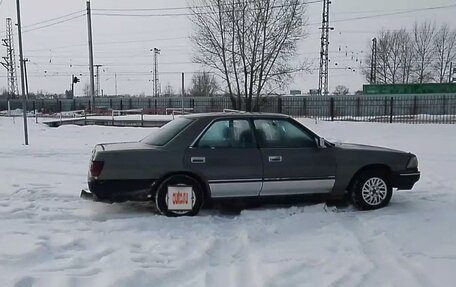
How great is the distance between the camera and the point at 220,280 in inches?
148

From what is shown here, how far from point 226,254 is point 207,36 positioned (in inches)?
793

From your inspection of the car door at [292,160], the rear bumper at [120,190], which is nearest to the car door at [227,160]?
the car door at [292,160]

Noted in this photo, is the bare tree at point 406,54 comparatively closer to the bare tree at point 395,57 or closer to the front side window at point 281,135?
the bare tree at point 395,57

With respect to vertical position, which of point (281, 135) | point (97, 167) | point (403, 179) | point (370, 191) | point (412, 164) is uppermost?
point (281, 135)

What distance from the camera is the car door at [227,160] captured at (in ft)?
18.9

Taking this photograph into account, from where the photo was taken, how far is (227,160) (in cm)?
579

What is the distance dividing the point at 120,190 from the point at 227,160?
151 centimetres

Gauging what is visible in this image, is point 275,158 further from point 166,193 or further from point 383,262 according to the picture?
point 383,262

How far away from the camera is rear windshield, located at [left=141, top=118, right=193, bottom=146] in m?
5.96

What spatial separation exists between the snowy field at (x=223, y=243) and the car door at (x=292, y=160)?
349 millimetres

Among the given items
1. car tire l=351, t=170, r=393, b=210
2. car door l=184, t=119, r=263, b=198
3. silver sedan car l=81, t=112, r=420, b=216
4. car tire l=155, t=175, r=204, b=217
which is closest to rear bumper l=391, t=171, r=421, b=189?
silver sedan car l=81, t=112, r=420, b=216

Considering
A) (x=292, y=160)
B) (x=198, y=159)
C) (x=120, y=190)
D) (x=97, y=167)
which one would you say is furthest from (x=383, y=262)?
(x=97, y=167)

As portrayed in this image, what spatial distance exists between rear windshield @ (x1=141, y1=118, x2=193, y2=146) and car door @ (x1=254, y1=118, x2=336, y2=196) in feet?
3.54

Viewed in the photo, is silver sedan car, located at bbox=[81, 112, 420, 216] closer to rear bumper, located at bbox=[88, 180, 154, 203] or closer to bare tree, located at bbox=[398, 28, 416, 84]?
rear bumper, located at bbox=[88, 180, 154, 203]
